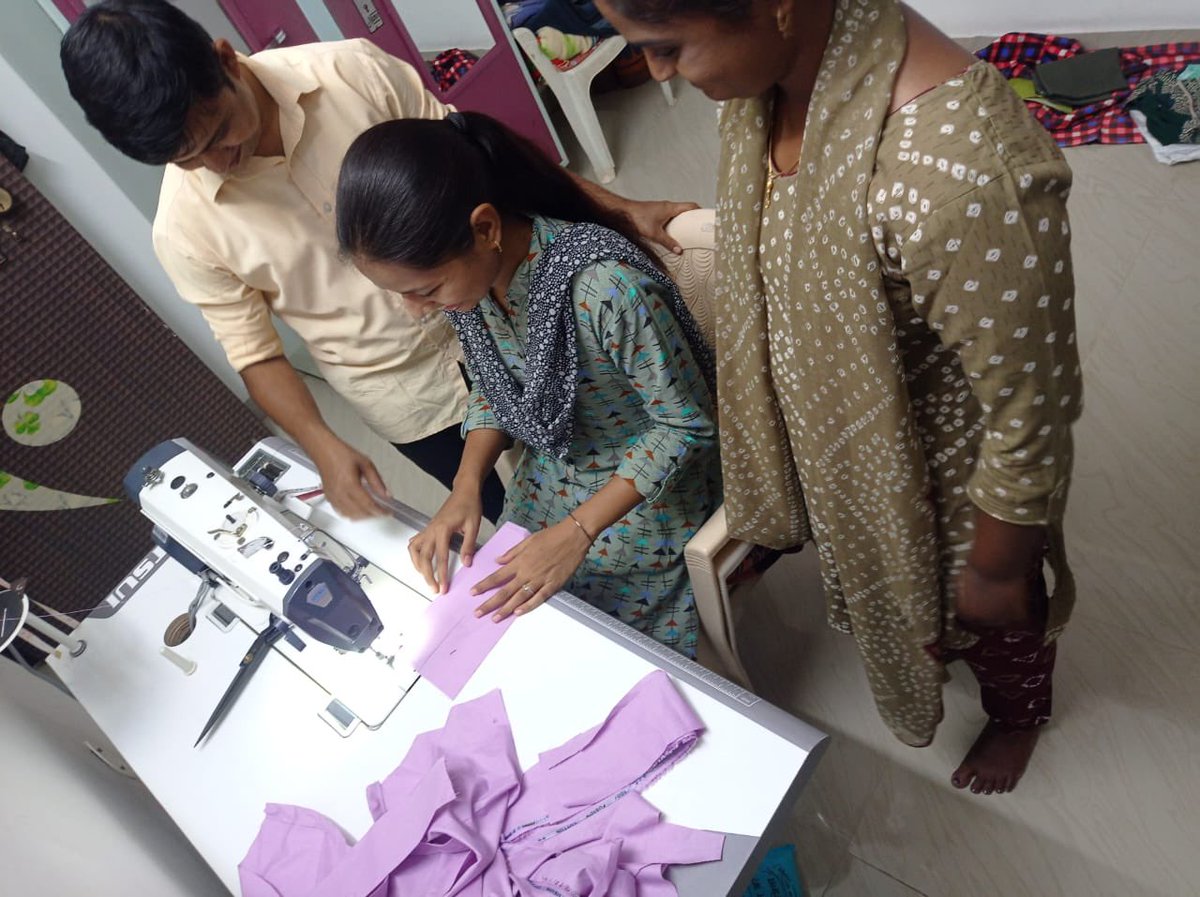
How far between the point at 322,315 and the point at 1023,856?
5.20 ft

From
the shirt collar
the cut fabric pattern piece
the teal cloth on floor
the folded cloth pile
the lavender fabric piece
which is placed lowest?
the teal cloth on floor

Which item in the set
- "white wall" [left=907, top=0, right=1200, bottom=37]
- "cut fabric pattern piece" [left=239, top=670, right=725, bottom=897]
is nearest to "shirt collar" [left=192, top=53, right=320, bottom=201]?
"cut fabric pattern piece" [left=239, top=670, right=725, bottom=897]

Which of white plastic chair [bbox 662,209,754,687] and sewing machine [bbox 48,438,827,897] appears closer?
sewing machine [bbox 48,438,827,897]

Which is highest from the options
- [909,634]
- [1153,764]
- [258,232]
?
[258,232]

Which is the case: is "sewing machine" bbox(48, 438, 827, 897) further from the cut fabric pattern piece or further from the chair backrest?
the chair backrest

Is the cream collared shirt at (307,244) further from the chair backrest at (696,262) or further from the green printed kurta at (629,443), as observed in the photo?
the chair backrest at (696,262)

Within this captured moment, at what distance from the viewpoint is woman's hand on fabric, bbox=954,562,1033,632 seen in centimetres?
90

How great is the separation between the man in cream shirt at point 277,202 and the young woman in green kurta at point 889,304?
51 centimetres

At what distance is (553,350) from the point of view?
1.14 metres

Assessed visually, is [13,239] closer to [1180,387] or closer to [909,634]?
[909,634]

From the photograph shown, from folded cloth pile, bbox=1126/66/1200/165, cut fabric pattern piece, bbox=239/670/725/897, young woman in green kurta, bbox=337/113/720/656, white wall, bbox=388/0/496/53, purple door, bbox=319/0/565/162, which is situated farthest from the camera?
white wall, bbox=388/0/496/53

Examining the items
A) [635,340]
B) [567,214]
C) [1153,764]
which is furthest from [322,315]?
[1153,764]

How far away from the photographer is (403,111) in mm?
1475

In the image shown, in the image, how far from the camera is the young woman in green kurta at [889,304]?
624mm
